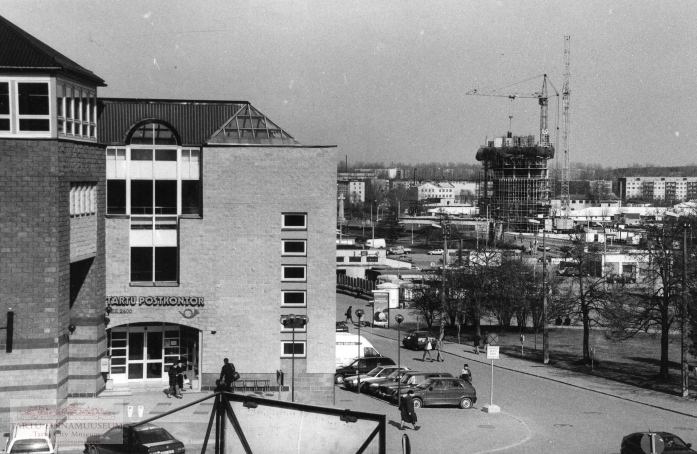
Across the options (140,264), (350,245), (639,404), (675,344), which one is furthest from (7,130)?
(350,245)

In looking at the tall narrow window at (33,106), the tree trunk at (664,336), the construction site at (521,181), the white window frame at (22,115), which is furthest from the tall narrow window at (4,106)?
the construction site at (521,181)

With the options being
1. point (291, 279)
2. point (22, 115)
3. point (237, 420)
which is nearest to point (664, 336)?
point (291, 279)

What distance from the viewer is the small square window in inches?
1125

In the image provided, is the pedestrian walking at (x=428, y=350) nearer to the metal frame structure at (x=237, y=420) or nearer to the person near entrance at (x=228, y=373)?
the person near entrance at (x=228, y=373)

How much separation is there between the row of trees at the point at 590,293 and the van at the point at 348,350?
31.3ft

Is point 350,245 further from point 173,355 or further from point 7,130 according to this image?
point 7,130

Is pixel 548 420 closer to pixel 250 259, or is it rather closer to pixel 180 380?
pixel 250 259

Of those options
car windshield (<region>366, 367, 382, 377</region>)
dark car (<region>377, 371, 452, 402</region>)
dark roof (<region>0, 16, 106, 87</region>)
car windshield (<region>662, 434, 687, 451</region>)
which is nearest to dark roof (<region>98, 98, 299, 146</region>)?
dark roof (<region>0, 16, 106, 87</region>)

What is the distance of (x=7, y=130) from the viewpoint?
22.3 m

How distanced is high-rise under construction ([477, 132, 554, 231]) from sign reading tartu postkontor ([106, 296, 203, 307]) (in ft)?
491

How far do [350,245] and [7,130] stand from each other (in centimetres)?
7340

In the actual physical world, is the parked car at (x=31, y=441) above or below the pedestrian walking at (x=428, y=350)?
above

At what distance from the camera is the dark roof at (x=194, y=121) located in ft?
95.7

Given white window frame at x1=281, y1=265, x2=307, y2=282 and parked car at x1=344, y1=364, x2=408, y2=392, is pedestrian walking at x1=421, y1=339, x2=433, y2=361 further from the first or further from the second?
white window frame at x1=281, y1=265, x2=307, y2=282
